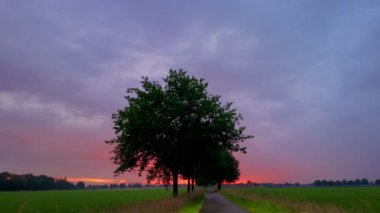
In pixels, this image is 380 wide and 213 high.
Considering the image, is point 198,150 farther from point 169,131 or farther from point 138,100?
point 138,100

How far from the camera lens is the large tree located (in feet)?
120

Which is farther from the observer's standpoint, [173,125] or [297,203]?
[173,125]

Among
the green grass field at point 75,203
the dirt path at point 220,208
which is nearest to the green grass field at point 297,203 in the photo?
the dirt path at point 220,208

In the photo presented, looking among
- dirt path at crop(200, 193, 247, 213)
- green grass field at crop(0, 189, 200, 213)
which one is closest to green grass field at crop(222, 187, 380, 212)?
dirt path at crop(200, 193, 247, 213)

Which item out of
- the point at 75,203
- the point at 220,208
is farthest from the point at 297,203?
the point at 75,203

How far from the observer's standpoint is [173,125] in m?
37.2

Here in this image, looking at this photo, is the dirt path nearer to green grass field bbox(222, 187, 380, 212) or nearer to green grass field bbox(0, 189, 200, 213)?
green grass field bbox(222, 187, 380, 212)

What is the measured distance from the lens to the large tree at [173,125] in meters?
36.5

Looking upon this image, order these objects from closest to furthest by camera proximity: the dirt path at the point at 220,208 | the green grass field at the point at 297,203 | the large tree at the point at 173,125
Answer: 1. the green grass field at the point at 297,203
2. the dirt path at the point at 220,208
3. the large tree at the point at 173,125

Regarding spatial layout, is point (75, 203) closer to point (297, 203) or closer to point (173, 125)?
point (173, 125)

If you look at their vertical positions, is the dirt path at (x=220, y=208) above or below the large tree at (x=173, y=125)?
below

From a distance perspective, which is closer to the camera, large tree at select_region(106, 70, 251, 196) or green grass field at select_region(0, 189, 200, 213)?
green grass field at select_region(0, 189, 200, 213)

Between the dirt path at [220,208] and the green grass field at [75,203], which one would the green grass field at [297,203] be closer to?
the dirt path at [220,208]

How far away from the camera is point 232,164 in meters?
115
